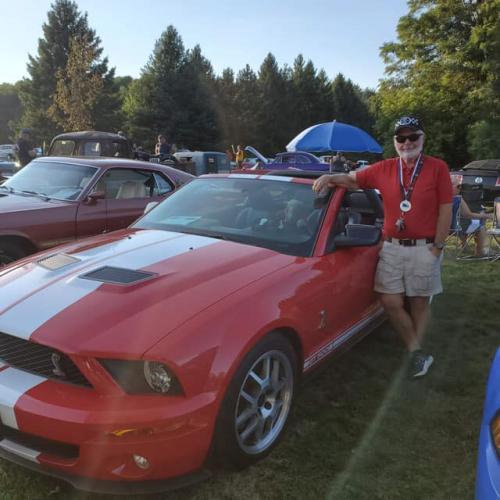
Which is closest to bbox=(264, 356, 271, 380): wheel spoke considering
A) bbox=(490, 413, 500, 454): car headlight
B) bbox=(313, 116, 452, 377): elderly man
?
bbox=(490, 413, 500, 454): car headlight

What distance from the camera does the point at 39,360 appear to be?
2.20 metres

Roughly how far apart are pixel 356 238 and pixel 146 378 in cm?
179

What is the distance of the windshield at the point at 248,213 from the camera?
3256 millimetres

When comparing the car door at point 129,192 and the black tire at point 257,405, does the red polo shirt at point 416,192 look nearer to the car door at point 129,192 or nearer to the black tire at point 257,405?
the black tire at point 257,405

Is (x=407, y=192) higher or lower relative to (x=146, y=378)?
higher

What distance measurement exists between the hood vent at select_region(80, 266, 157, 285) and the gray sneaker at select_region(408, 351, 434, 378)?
2.17 m

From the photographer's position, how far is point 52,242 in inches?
210

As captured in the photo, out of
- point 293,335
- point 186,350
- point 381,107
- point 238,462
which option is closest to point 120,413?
point 186,350

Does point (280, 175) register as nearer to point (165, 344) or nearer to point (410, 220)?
point (410, 220)

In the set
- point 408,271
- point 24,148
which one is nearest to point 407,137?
point 408,271

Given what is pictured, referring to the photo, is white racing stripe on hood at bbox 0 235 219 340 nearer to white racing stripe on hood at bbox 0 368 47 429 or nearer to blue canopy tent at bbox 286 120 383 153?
white racing stripe on hood at bbox 0 368 47 429

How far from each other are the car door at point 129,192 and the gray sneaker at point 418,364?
12.4 ft

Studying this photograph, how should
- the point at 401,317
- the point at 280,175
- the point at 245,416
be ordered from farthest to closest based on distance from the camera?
the point at 280,175 → the point at 401,317 → the point at 245,416

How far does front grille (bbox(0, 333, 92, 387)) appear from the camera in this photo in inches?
85.0
